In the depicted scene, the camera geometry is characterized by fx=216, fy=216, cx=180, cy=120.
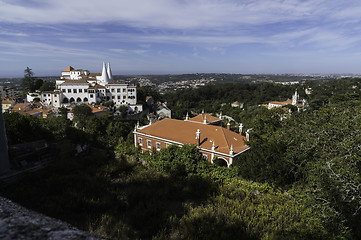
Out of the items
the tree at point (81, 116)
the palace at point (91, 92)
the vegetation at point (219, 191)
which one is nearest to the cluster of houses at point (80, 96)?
the palace at point (91, 92)

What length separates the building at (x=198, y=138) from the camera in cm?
1862

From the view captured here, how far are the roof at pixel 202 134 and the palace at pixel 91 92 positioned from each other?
98.5 ft

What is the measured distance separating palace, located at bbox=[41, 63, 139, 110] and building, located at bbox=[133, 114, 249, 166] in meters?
29.7

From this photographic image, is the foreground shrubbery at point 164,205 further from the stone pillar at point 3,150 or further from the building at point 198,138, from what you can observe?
the building at point 198,138

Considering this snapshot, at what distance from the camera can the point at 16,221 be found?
2.75m

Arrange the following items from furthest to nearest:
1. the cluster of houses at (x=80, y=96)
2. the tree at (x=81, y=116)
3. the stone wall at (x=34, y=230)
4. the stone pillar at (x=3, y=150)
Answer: the cluster of houses at (x=80, y=96) → the tree at (x=81, y=116) → the stone pillar at (x=3, y=150) → the stone wall at (x=34, y=230)

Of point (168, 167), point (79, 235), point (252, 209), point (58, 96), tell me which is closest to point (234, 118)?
point (58, 96)

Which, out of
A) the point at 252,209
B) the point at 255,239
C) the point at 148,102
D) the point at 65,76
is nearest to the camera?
the point at 255,239

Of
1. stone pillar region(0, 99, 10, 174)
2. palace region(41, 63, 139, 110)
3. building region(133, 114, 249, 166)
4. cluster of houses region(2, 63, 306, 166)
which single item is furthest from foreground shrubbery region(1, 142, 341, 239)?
palace region(41, 63, 139, 110)

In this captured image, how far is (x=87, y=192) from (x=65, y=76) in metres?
67.8

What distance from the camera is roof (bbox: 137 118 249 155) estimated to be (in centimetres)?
1934

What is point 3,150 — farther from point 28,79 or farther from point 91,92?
point 28,79

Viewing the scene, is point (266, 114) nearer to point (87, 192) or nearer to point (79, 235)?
point (87, 192)

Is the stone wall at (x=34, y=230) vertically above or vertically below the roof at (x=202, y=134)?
above
